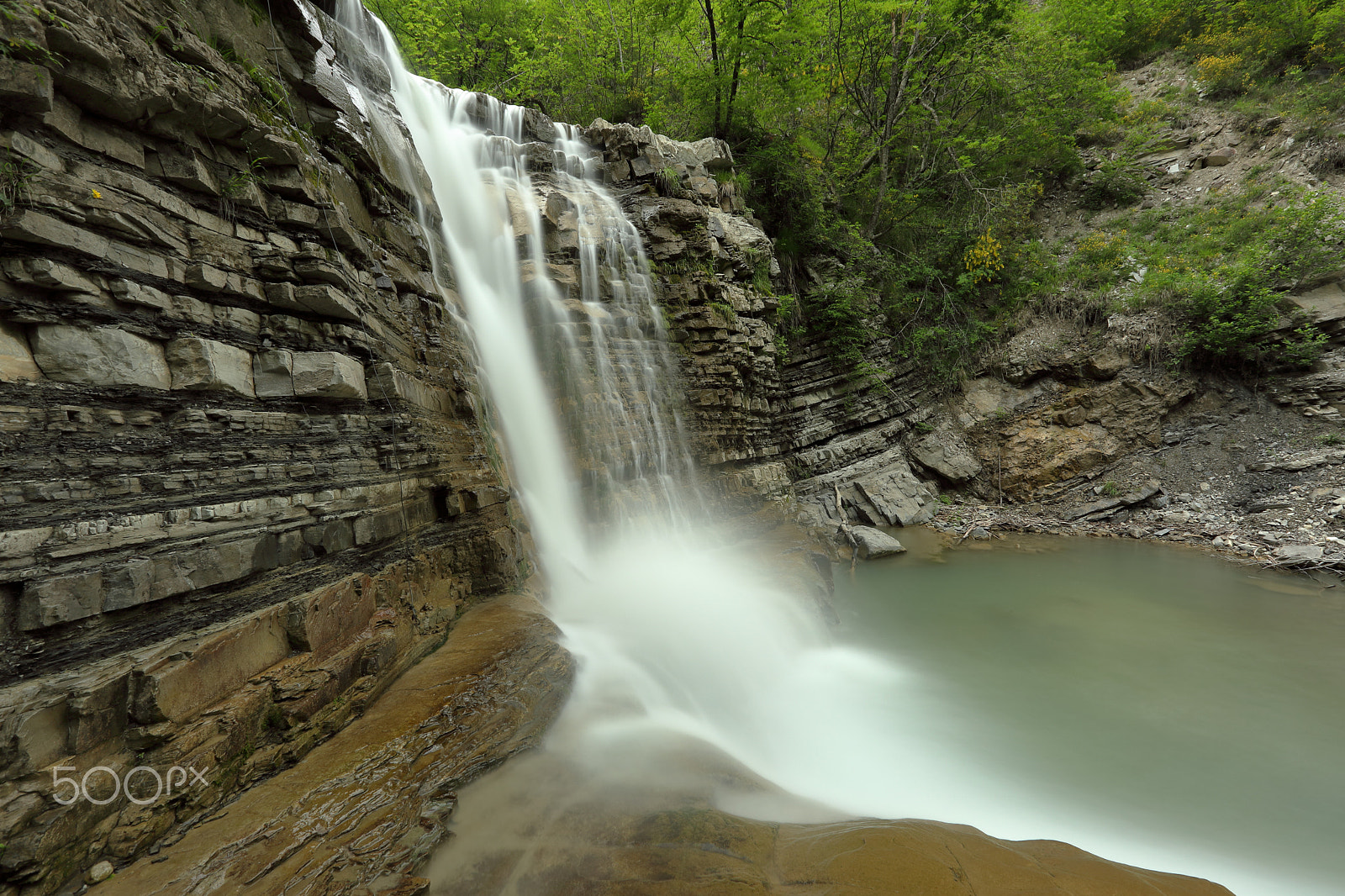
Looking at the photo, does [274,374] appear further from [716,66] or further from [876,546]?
[716,66]

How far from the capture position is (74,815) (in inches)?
86.8

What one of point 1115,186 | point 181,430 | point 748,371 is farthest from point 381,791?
point 1115,186

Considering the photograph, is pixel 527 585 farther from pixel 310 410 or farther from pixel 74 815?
pixel 74 815

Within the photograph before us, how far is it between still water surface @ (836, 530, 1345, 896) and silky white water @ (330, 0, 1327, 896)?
0.15 m

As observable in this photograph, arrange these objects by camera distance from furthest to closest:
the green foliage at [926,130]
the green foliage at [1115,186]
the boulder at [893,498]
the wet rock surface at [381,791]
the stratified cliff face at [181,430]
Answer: the green foliage at [1115,186], the green foliage at [926,130], the boulder at [893,498], the stratified cliff face at [181,430], the wet rock surface at [381,791]

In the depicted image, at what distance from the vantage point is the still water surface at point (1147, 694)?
366 cm

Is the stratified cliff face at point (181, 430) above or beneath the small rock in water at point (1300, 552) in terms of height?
above

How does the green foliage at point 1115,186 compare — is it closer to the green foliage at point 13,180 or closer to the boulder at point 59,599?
the green foliage at point 13,180

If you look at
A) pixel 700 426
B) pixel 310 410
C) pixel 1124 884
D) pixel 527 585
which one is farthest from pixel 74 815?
pixel 700 426

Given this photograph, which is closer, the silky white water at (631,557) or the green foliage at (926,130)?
the silky white water at (631,557)

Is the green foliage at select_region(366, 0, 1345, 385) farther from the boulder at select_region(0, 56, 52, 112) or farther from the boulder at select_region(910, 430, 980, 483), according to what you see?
the boulder at select_region(0, 56, 52, 112)

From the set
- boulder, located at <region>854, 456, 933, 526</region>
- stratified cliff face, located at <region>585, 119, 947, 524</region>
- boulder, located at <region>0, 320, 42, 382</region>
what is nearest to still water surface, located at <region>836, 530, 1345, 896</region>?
boulder, located at <region>854, 456, 933, 526</region>

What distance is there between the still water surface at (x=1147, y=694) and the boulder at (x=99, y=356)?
6258 millimetres

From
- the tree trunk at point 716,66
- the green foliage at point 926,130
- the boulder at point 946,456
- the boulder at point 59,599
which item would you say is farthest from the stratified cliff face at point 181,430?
the boulder at point 946,456
